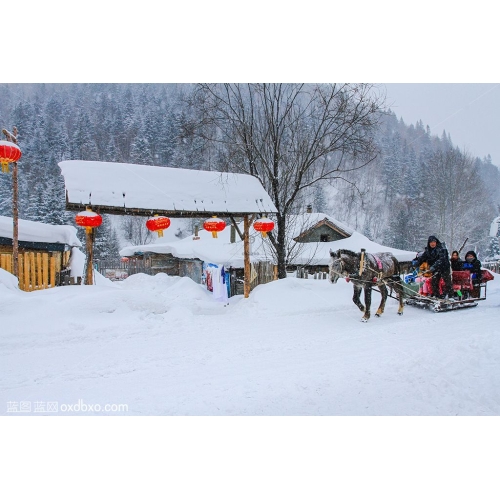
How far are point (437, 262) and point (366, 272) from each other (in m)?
1.15

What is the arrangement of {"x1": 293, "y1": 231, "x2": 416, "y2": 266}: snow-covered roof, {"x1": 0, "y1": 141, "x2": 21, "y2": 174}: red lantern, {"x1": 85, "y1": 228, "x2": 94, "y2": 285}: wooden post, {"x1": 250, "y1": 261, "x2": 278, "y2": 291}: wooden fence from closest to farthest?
1. {"x1": 0, "y1": 141, "x2": 21, "y2": 174}: red lantern
2. {"x1": 85, "y1": 228, "x2": 94, "y2": 285}: wooden post
3. {"x1": 293, "y1": 231, "x2": 416, "y2": 266}: snow-covered roof
4. {"x1": 250, "y1": 261, "x2": 278, "y2": 291}: wooden fence

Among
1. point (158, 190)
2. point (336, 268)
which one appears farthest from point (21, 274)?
point (336, 268)

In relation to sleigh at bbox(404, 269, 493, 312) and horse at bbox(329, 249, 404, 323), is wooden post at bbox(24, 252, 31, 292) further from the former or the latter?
sleigh at bbox(404, 269, 493, 312)

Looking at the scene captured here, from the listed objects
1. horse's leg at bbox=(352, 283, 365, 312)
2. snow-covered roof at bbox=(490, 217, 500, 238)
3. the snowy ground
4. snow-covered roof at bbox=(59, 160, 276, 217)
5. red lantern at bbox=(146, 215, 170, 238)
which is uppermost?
snow-covered roof at bbox=(59, 160, 276, 217)

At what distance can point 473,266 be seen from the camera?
4637 millimetres

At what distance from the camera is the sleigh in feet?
16.4

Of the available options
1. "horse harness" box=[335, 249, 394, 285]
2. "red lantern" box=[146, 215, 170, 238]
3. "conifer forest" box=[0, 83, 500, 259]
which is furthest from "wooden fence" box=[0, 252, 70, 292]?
"horse harness" box=[335, 249, 394, 285]

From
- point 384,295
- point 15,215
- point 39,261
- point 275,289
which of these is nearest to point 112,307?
point 39,261

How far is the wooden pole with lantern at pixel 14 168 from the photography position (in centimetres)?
344

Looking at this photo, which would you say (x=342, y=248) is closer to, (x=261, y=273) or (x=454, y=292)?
(x=454, y=292)

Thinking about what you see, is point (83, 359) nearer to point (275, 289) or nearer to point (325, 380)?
point (325, 380)

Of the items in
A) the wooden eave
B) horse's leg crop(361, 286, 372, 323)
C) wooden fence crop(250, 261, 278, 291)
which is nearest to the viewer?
horse's leg crop(361, 286, 372, 323)

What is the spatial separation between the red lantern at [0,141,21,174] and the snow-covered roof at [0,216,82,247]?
639mm

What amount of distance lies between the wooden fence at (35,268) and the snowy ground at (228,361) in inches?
8.3
